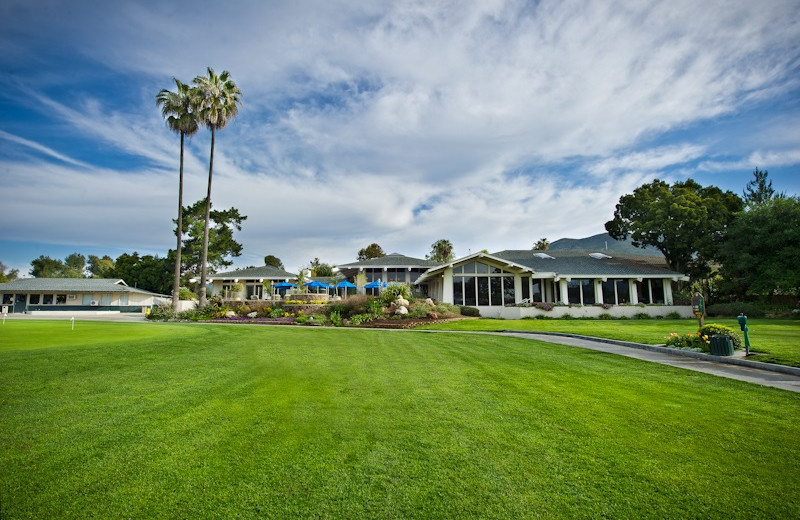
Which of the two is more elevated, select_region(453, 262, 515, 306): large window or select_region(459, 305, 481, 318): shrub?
select_region(453, 262, 515, 306): large window

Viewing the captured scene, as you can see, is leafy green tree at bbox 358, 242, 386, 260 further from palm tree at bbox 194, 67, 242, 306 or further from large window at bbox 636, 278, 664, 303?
large window at bbox 636, 278, 664, 303

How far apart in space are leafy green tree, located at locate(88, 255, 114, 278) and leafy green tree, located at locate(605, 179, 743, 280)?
3060 inches

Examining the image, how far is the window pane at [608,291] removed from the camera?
29.0 meters

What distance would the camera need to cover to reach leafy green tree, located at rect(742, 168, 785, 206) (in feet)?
110

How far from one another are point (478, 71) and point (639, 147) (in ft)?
39.2

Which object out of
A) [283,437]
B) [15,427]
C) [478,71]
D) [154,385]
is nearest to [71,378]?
[154,385]

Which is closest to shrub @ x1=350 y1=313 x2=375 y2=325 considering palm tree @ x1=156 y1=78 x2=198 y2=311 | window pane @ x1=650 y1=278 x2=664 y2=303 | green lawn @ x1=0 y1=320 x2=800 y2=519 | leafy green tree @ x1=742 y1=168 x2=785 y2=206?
green lawn @ x1=0 y1=320 x2=800 y2=519

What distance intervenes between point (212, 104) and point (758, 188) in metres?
48.6

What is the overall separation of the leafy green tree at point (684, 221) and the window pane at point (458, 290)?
17.1 meters

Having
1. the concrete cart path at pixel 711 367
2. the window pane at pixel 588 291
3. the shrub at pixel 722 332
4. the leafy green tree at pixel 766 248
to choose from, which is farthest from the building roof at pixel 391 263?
the shrub at pixel 722 332

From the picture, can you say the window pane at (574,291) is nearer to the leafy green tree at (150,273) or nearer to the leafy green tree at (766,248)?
the leafy green tree at (766,248)

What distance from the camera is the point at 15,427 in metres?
4.18

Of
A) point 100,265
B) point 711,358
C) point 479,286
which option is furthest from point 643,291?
point 100,265

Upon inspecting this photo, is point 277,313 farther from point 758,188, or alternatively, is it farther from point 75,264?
point 75,264
